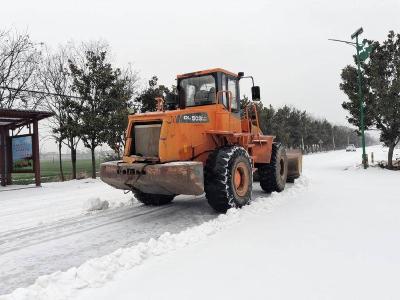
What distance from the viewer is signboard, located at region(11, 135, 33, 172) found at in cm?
1562

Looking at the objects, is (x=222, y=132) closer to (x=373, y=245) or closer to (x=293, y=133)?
(x=373, y=245)

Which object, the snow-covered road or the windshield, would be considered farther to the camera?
the windshield

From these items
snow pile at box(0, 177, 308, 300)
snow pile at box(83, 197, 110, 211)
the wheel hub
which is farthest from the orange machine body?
snow pile at box(83, 197, 110, 211)

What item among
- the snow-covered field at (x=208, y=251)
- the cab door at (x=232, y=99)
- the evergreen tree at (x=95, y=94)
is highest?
the evergreen tree at (x=95, y=94)

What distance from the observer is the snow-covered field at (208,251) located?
3.75m

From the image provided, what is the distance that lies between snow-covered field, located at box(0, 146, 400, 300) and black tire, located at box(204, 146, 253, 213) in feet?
0.84

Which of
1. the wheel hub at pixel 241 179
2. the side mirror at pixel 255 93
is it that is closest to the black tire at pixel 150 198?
the wheel hub at pixel 241 179

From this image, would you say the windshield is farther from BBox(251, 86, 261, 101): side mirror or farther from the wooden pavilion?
the wooden pavilion

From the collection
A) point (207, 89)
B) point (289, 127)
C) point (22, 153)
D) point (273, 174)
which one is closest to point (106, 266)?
point (207, 89)

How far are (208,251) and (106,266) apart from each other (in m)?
1.34

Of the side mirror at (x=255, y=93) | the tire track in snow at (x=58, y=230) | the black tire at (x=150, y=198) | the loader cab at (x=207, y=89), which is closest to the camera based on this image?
the tire track in snow at (x=58, y=230)

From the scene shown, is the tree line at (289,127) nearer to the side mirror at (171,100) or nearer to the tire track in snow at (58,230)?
the side mirror at (171,100)

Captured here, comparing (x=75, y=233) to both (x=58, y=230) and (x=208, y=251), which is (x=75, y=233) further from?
(x=208, y=251)

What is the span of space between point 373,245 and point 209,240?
7.34 ft
